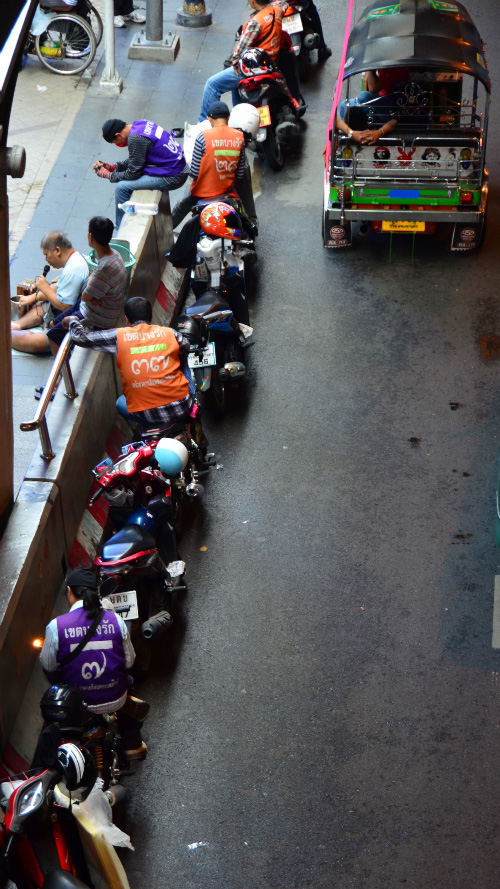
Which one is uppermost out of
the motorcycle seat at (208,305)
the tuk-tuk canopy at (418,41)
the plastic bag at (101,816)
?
the tuk-tuk canopy at (418,41)

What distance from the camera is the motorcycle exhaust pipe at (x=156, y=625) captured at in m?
7.08

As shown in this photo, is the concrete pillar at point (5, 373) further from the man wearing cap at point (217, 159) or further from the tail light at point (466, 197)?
the tail light at point (466, 197)

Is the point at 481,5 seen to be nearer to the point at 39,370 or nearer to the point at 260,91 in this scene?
the point at 260,91

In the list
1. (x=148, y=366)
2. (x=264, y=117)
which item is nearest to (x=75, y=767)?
(x=148, y=366)

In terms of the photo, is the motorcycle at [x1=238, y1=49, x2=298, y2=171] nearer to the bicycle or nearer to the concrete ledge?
the bicycle

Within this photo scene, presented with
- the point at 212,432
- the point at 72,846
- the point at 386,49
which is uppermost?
the point at 386,49

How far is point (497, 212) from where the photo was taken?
12.8 m

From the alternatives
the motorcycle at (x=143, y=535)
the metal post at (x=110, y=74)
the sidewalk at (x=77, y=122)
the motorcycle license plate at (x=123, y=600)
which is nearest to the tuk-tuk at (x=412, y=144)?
the sidewalk at (x=77, y=122)

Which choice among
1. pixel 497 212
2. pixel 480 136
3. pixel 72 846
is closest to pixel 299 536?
pixel 72 846

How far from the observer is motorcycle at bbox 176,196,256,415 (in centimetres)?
927

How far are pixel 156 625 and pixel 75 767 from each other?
74.6 inches

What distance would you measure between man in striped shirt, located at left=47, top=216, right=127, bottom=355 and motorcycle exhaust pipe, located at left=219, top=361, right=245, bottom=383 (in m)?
1.22

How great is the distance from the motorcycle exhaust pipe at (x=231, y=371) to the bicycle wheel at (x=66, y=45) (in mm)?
7248

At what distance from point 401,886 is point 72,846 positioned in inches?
74.5
